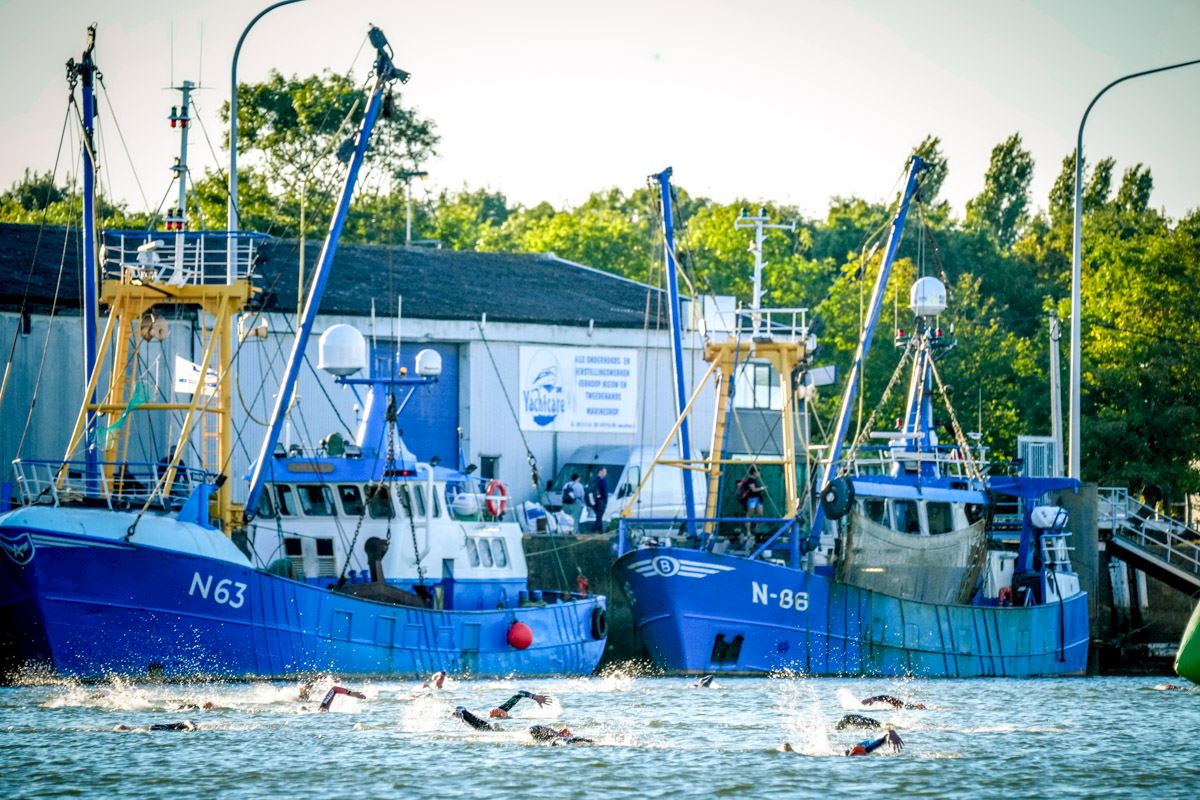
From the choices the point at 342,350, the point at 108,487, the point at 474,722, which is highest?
the point at 342,350

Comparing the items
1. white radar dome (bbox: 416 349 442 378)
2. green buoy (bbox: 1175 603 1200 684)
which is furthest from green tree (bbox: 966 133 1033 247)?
green buoy (bbox: 1175 603 1200 684)

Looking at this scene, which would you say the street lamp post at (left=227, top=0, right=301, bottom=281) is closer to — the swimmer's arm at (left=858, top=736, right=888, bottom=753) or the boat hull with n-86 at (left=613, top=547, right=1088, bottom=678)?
the boat hull with n-86 at (left=613, top=547, right=1088, bottom=678)

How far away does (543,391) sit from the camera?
48.2 metres

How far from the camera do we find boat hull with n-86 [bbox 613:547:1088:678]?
36.5 metres

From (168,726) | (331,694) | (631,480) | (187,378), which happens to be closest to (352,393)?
(631,480)

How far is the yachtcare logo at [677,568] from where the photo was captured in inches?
1431

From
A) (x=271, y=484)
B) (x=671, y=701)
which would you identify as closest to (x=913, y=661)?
(x=671, y=701)

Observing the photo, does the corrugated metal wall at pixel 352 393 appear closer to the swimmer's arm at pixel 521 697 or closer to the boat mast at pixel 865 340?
the boat mast at pixel 865 340

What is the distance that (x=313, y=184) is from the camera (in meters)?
63.5


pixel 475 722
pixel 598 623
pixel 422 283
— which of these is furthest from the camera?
pixel 422 283

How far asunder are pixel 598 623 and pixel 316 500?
564 centimetres

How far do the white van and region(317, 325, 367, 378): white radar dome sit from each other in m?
9.82

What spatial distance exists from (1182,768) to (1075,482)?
18907 millimetres

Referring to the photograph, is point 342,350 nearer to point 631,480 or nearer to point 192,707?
point 192,707
